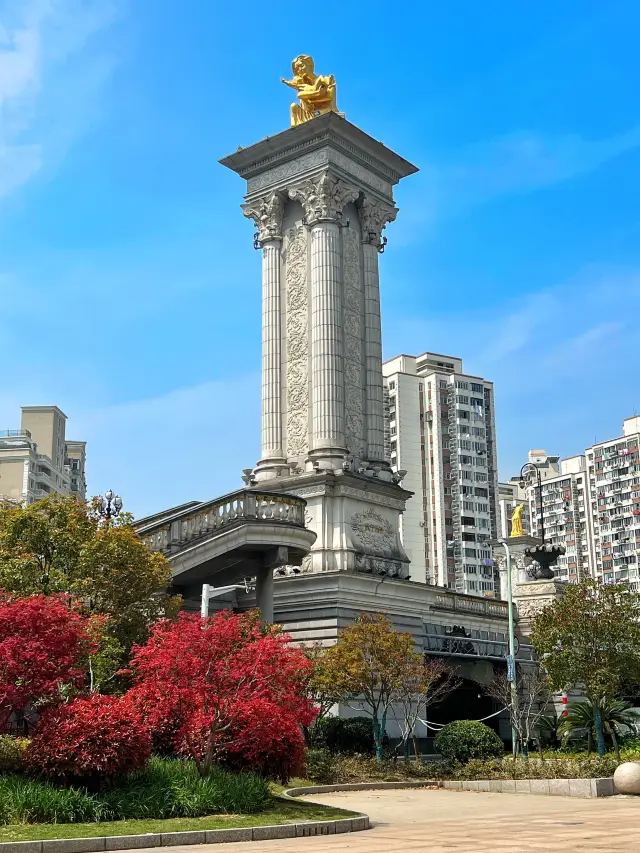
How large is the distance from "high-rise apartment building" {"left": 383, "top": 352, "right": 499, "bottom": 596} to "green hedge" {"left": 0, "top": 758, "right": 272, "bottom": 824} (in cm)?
10454

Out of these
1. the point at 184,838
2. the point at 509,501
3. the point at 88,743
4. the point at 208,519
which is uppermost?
the point at 509,501

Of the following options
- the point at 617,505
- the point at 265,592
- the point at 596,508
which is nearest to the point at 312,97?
the point at 265,592

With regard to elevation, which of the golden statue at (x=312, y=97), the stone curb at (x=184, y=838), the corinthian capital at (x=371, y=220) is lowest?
the stone curb at (x=184, y=838)

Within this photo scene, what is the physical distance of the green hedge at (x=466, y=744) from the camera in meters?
34.3

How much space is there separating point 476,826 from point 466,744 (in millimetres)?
15553

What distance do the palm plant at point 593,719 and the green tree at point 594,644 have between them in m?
0.65

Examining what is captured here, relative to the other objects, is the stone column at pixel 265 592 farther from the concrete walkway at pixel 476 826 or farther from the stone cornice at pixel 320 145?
the stone cornice at pixel 320 145

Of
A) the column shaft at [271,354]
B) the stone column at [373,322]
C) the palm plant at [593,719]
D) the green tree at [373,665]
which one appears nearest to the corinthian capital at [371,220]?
the stone column at [373,322]

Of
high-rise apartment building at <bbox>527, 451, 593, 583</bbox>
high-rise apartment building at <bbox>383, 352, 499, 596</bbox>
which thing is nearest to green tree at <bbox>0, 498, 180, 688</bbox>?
high-rise apartment building at <bbox>383, 352, 499, 596</bbox>

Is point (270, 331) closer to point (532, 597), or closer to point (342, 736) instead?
point (342, 736)

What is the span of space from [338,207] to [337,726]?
21691 millimetres

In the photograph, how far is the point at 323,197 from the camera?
45062mm

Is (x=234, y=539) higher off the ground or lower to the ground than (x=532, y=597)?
higher

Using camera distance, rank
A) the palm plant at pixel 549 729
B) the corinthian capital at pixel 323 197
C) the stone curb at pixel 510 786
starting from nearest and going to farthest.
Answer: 1. the stone curb at pixel 510 786
2. the palm plant at pixel 549 729
3. the corinthian capital at pixel 323 197
